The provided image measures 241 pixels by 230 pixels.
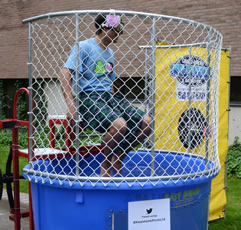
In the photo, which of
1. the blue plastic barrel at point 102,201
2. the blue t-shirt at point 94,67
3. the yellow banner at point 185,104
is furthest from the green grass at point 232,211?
the blue t-shirt at point 94,67

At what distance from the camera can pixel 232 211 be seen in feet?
15.4

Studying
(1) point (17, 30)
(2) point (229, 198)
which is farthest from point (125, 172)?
(1) point (17, 30)

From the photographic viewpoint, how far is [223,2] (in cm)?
789

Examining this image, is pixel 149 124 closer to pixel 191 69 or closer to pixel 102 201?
pixel 102 201

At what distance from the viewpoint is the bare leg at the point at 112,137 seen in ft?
8.98

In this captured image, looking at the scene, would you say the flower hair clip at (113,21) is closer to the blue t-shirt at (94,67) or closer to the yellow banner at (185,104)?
the blue t-shirt at (94,67)

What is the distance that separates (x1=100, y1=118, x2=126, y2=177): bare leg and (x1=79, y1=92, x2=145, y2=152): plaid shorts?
44 mm

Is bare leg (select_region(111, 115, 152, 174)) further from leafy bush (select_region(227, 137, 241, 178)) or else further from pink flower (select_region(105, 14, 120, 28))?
leafy bush (select_region(227, 137, 241, 178))

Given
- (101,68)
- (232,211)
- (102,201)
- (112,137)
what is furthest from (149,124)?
(232,211)

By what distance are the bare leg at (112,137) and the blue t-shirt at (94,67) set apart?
0.31m

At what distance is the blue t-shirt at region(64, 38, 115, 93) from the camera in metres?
2.79

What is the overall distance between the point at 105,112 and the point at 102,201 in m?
0.65

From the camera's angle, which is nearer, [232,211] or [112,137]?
[112,137]

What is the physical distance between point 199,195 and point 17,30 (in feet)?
34.5
